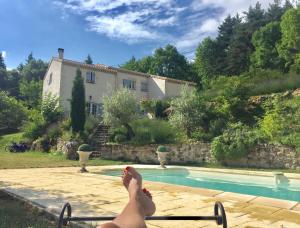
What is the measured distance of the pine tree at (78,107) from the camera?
68.6 ft

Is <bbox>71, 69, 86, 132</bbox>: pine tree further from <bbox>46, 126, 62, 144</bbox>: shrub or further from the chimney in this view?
the chimney

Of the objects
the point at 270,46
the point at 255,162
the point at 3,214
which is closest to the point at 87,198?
the point at 3,214

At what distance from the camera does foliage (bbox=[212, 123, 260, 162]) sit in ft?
47.5

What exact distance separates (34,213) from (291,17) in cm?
2945

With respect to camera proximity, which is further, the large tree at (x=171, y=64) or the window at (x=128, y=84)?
the large tree at (x=171, y=64)

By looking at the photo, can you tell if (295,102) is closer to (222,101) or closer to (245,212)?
(222,101)

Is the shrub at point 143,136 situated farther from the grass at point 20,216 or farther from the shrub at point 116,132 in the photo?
the grass at point 20,216

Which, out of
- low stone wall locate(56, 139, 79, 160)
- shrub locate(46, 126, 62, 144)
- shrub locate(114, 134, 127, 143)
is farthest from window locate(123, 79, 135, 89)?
low stone wall locate(56, 139, 79, 160)

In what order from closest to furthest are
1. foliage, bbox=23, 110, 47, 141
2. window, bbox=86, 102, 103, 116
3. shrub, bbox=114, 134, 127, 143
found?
shrub, bbox=114, 134, 127, 143
foliage, bbox=23, 110, 47, 141
window, bbox=86, 102, 103, 116

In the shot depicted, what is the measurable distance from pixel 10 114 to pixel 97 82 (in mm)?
9636

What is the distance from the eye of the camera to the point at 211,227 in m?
4.35

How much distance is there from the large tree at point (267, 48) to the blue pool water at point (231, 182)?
24.7 metres

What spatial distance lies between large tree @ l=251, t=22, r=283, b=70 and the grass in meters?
32.8

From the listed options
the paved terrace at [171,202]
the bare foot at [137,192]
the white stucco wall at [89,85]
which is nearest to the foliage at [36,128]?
the white stucco wall at [89,85]
